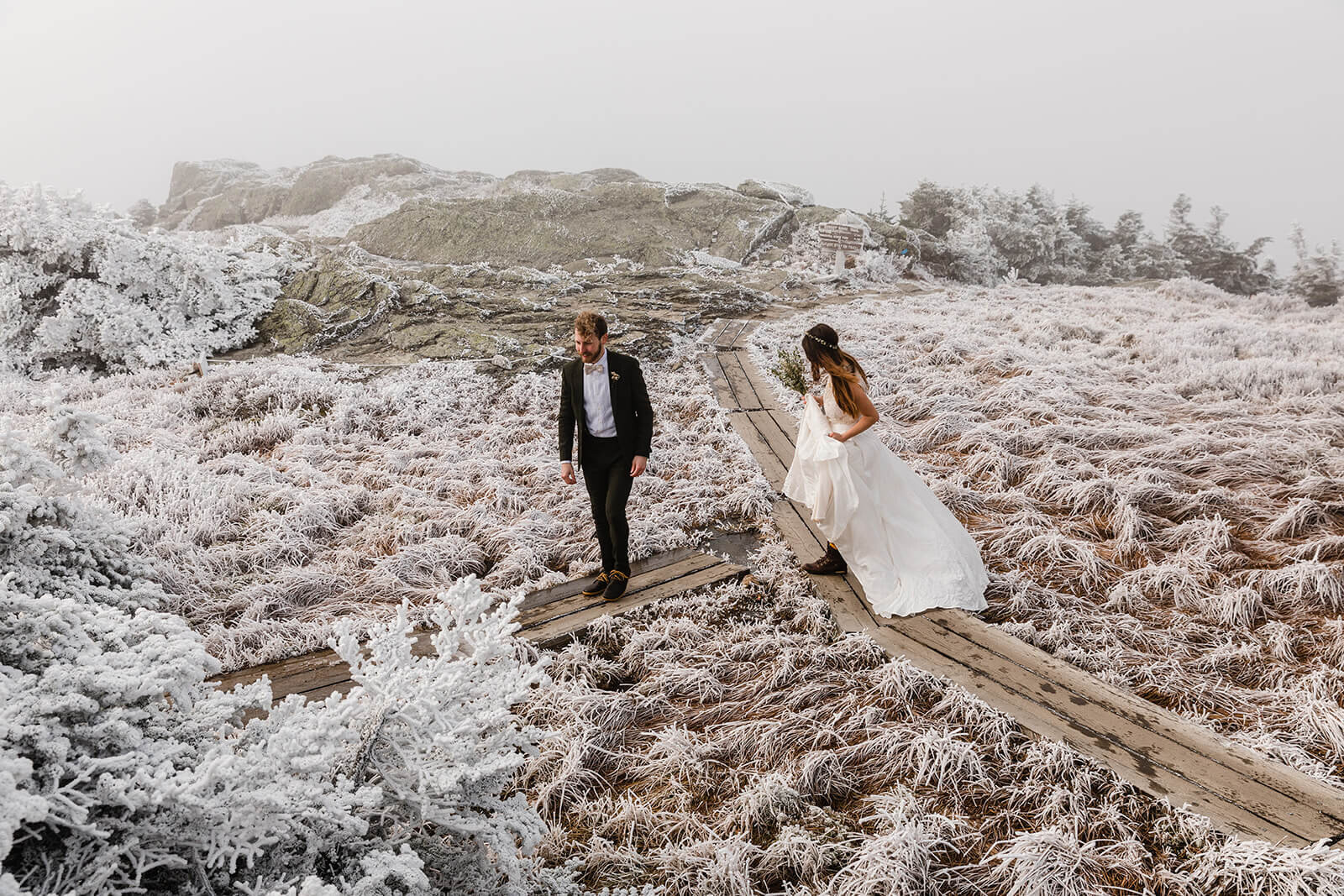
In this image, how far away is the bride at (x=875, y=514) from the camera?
4.62m

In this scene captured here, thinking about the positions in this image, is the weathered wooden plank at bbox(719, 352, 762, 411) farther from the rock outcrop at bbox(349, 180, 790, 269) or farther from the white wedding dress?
the rock outcrop at bbox(349, 180, 790, 269)

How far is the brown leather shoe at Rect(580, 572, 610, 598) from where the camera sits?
16.5 feet

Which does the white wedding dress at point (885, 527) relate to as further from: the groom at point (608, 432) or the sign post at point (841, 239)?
the sign post at point (841, 239)

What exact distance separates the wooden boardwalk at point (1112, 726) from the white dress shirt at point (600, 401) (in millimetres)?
2127

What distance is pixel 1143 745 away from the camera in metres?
3.31

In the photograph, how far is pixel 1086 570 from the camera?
4957 mm

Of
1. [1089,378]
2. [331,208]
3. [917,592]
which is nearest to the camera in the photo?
[917,592]

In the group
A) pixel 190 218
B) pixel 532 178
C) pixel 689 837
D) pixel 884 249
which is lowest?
pixel 689 837

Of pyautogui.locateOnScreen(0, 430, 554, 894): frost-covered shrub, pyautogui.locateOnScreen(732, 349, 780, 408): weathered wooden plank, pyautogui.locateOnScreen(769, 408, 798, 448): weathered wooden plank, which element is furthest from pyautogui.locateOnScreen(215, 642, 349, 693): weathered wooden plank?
pyautogui.locateOnScreen(732, 349, 780, 408): weathered wooden plank

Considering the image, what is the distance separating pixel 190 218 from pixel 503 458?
135ft

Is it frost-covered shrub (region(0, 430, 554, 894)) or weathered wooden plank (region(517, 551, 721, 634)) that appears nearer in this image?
frost-covered shrub (region(0, 430, 554, 894))

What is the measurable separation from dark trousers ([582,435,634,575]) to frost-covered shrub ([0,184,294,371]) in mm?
9940

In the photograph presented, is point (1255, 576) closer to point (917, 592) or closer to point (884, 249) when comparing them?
point (917, 592)

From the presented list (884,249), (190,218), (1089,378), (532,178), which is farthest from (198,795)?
(190,218)
